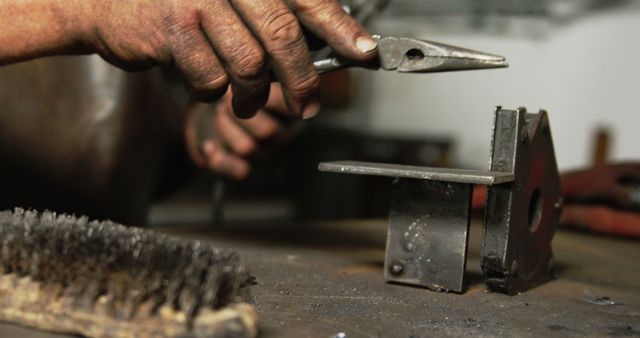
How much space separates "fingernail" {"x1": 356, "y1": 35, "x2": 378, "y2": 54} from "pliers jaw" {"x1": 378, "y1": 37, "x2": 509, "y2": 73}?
0.08ft

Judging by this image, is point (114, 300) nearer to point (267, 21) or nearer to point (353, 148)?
point (267, 21)

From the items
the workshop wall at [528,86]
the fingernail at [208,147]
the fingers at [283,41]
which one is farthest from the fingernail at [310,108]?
the workshop wall at [528,86]

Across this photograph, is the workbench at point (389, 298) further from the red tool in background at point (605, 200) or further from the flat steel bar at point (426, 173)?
the red tool in background at point (605, 200)

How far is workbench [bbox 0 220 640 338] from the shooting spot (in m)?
0.85

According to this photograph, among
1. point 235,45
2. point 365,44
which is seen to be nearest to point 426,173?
point 365,44

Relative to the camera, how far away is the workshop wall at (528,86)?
123 inches

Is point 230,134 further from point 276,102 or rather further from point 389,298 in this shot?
point 389,298

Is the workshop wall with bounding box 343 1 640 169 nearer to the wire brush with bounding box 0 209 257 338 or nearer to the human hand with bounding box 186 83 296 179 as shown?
the human hand with bounding box 186 83 296 179

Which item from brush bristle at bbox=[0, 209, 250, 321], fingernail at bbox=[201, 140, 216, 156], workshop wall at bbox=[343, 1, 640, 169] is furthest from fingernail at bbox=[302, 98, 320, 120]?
workshop wall at bbox=[343, 1, 640, 169]

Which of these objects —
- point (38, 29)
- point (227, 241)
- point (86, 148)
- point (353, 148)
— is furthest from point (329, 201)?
point (38, 29)

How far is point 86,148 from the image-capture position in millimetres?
1799

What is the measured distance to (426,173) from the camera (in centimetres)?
99

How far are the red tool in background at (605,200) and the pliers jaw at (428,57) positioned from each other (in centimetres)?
71

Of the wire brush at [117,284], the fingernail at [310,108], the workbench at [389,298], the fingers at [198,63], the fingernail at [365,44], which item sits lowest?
the workbench at [389,298]
